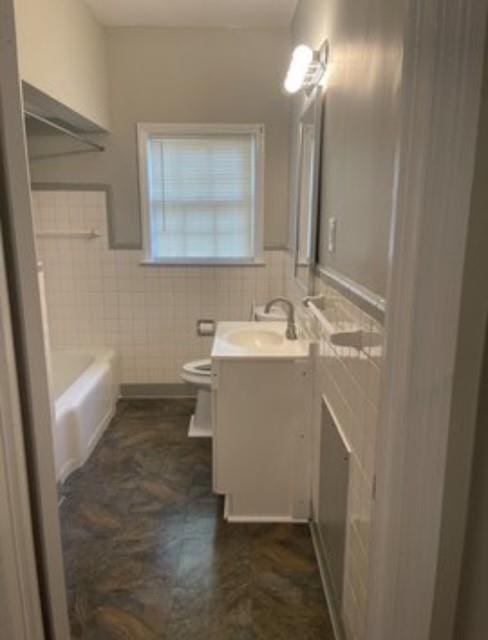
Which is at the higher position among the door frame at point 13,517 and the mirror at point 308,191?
the mirror at point 308,191

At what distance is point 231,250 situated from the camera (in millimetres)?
3592

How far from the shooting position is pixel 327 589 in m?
1.76

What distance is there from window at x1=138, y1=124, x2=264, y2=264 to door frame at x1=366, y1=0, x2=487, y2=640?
2.80 metres

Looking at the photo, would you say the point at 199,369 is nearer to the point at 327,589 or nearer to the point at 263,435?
the point at 263,435

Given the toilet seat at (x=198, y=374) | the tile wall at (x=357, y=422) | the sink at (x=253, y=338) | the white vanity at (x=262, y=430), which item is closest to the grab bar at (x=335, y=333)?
the tile wall at (x=357, y=422)

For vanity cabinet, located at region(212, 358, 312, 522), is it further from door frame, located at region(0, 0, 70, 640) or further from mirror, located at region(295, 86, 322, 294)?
door frame, located at region(0, 0, 70, 640)

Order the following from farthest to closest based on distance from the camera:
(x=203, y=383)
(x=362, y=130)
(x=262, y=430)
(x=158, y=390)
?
(x=158, y=390) → (x=203, y=383) → (x=262, y=430) → (x=362, y=130)

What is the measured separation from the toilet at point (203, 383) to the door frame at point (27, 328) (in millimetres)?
1996

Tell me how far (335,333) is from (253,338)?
40.8 inches

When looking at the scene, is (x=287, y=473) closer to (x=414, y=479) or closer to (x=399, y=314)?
(x=414, y=479)

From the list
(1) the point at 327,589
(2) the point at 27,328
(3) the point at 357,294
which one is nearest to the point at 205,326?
(1) the point at 327,589

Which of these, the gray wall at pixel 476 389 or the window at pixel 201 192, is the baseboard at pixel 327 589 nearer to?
the gray wall at pixel 476 389

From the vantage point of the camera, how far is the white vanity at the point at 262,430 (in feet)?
6.75

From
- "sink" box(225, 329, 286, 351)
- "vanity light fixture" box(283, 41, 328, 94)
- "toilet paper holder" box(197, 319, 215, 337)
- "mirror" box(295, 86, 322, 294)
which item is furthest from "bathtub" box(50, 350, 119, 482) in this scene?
"vanity light fixture" box(283, 41, 328, 94)
